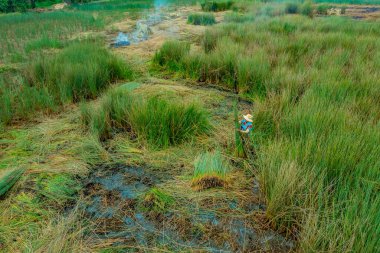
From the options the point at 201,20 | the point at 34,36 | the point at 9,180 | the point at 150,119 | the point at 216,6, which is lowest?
the point at 9,180

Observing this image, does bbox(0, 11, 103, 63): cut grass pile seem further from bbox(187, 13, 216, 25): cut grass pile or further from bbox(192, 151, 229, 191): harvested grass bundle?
bbox(192, 151, 229, 191): harvested grass bundle

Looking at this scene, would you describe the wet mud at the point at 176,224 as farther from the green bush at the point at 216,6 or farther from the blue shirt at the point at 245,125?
the green bush at the point at 216,6

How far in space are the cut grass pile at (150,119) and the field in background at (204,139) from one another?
0.04 ft

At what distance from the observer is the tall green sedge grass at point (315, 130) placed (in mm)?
1552

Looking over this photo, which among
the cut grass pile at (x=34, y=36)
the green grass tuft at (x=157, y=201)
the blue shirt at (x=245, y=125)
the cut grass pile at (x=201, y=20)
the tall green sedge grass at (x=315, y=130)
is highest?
the cut grass pile at (x=201, y=20)

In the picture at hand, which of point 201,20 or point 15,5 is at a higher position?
point 15,5

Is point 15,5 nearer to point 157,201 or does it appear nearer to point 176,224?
point 157,201

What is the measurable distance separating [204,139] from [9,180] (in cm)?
183

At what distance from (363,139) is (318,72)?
221 cm

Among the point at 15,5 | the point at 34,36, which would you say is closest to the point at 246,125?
the point at 34,36

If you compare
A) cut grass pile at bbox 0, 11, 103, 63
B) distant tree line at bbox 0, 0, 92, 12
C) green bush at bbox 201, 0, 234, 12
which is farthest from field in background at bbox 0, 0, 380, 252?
distant tree line at bbox 0, 0, 92, 12

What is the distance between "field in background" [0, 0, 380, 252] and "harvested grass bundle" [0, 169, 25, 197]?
0.19 ft

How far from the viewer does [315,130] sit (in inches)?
91.8

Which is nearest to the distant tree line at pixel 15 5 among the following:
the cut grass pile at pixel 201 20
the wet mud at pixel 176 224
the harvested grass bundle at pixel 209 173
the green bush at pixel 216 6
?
the green bush at pixel 216 6
